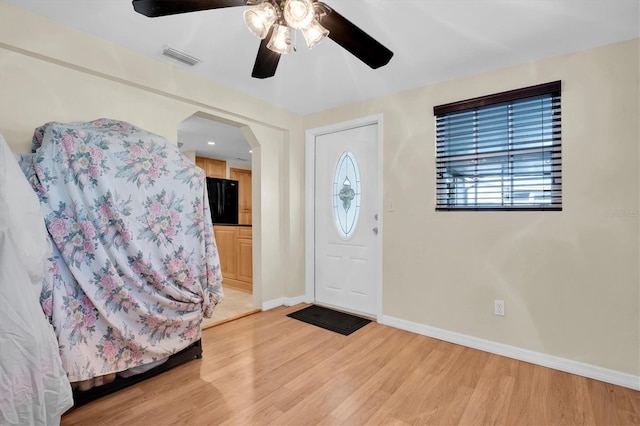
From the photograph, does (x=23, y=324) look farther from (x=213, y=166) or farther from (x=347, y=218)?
(x=213, y=166)

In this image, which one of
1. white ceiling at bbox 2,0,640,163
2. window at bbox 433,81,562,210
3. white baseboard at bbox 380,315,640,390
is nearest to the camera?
white ceiling at bbox 2,0,640,163

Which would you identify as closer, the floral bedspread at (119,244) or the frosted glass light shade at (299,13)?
the frosted glass light shade at (299,13)

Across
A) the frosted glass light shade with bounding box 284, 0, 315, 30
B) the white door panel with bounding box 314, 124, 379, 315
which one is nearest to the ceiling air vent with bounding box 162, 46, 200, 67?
the frosted glass light shade with bounding box 284, 0, 315, 30

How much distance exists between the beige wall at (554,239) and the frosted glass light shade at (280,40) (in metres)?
1.76

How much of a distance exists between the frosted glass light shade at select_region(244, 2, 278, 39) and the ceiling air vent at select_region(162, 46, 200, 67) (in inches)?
48.8

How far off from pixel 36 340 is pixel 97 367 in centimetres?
54

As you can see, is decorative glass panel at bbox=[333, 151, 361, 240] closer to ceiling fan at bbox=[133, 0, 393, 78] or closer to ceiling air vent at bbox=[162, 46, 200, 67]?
ceiling air vent at bbox=[162, 46, 200, 67]

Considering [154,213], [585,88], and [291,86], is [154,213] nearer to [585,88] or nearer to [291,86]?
[291,86]

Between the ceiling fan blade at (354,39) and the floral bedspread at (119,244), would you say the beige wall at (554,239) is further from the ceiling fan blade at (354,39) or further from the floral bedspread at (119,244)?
the floral bedspread at (119,244)

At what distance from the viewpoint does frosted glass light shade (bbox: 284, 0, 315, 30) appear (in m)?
1.33

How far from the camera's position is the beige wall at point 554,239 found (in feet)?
6.83

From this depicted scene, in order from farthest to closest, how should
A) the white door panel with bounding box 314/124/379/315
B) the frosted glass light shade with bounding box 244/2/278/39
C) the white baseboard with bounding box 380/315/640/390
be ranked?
the white door panel with bounding box 314/124/379/315 < the white baseboard with bounding box 380/315/640/390 < the frosted glass light shade with bounding box 244/2/278/39

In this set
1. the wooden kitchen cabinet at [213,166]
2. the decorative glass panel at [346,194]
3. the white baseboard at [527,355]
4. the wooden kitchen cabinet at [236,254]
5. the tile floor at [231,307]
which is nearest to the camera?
the white baseboard at [527,355]

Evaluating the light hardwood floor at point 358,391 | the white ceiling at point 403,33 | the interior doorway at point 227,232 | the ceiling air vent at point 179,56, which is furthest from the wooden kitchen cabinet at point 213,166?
the light hardwood floor at point 358,391
